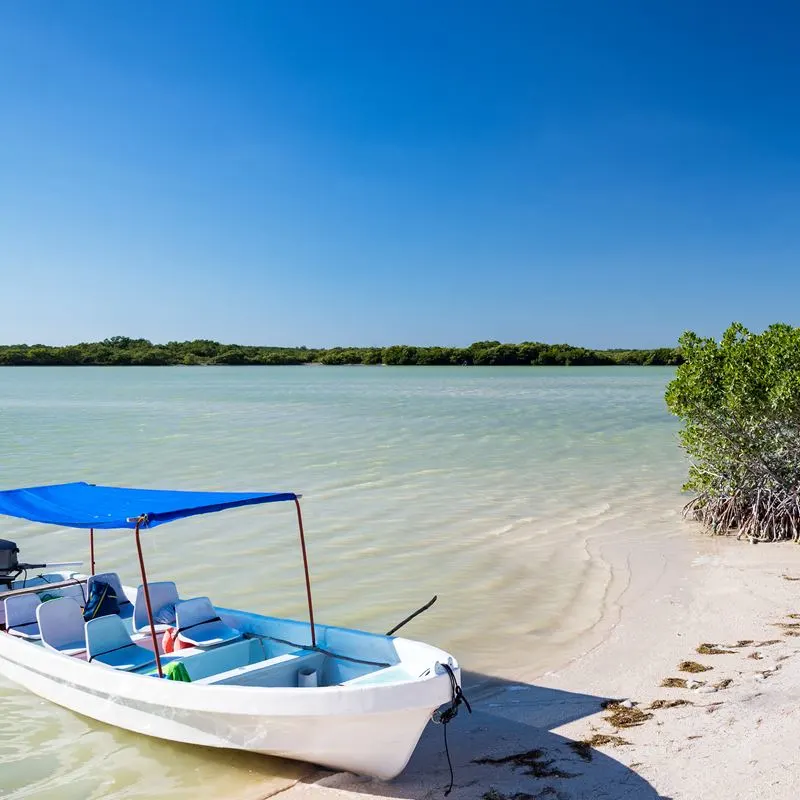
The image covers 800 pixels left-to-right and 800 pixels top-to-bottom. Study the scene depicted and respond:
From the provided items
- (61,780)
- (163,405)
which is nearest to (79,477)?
(61,780)

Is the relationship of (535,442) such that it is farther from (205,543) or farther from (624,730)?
(624,730)

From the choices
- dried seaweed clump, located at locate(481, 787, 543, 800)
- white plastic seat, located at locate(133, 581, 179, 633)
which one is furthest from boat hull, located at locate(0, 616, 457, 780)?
white plastic seat, located at locate(133, 581, 179, 633)

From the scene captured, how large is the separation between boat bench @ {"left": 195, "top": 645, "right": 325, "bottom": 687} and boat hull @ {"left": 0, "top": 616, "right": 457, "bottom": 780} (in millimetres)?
330

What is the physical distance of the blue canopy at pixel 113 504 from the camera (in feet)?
20.7

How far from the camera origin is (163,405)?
142ft

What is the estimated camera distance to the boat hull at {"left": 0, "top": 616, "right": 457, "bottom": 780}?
17.3 ft

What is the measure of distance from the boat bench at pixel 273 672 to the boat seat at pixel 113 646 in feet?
2.98

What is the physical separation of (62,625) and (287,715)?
299 cm

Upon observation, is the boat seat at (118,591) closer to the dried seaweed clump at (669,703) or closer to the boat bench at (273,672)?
the boat bench at (273,672)

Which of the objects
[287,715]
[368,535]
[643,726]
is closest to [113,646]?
[287,715]

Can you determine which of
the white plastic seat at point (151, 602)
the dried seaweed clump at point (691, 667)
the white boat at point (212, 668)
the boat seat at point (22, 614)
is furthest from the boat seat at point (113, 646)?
the dried seaweed clump at point (691, 667)

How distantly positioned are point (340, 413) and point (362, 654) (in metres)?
30.9

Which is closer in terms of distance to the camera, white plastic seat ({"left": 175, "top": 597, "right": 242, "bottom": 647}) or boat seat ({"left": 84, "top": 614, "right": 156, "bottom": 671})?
boat seat ({"left": 84, "top": 614, "right": 156, "bottom": 671})

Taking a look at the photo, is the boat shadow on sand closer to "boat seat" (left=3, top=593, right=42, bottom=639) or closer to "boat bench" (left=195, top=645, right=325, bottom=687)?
"boat bench" (left=195, top=645, right=325, bottom=687)
